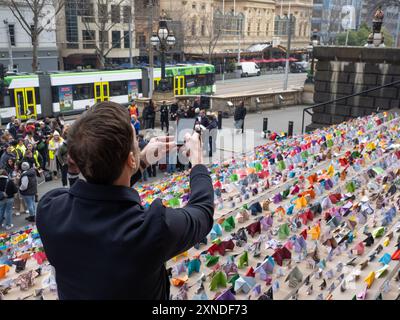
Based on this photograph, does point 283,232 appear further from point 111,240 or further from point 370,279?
point 111,240

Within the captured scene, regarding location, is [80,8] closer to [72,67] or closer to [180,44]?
[72,67]

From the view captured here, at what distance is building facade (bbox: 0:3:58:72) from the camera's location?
42344 mm

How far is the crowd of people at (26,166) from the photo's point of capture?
10672mm

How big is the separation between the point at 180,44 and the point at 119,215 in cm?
6130

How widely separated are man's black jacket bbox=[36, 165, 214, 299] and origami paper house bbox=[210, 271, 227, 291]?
8.86 feet

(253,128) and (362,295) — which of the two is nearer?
(362,295)

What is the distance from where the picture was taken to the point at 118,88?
1189 inches

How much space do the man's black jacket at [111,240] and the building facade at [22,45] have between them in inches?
1640

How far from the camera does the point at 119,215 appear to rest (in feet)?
5.96

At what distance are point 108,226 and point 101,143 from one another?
0.33 meters

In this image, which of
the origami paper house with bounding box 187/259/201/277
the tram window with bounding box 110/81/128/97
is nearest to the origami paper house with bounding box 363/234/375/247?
the origami paper house with bounding box 187/259/201/277

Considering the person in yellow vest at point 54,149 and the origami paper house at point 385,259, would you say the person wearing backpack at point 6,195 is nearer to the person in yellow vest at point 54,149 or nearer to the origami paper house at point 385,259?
the person in yellow vest at point 54,149

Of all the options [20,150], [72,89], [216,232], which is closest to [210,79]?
[72,89]

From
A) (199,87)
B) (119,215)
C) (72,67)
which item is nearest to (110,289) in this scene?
(119,215)
